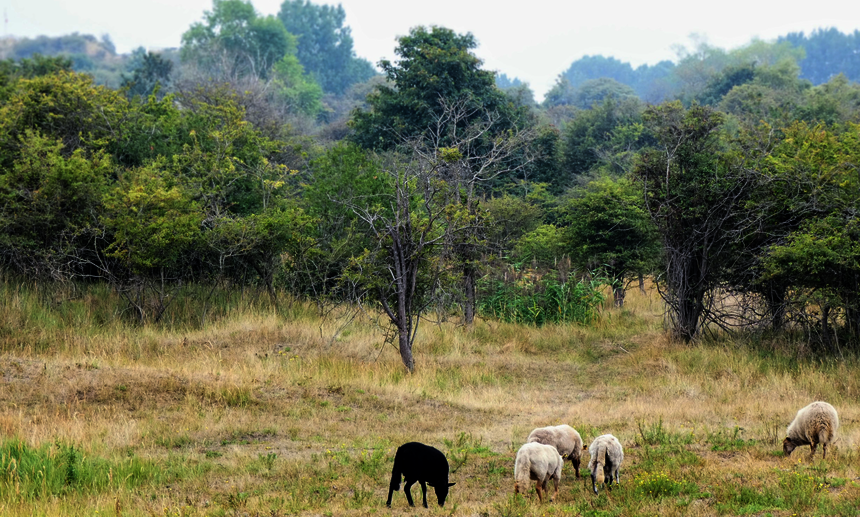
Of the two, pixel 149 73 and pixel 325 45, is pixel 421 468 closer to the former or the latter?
pixel 149 73

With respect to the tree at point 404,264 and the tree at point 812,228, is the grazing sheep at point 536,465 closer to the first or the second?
the tree at point 404,264

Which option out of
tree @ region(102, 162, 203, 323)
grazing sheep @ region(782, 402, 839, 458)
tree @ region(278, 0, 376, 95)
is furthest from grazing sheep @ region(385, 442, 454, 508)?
tree @ region(278, 0, 376, 95)

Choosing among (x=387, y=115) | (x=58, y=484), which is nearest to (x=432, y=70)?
(x=387, y=115)

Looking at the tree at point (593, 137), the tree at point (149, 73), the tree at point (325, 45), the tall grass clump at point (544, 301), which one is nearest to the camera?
the tall grass clump at point (544, 301)

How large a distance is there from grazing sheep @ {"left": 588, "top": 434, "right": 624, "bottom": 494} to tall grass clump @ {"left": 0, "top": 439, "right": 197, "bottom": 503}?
4255 millimetres

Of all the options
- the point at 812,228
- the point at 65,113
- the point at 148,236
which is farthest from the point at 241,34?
the point at 812,228

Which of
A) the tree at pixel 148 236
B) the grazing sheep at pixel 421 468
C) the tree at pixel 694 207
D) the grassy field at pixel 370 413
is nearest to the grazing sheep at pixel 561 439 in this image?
the grassy field at pixel 370 413

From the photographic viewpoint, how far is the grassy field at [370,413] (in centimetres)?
702

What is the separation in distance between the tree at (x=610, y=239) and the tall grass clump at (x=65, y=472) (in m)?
14.4

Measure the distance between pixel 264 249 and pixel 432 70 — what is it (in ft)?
51.7

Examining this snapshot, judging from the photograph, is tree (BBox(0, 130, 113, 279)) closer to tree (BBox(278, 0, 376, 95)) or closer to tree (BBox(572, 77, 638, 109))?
tree (BBox(572, 77, 638, 109))

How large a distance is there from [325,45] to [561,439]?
113m

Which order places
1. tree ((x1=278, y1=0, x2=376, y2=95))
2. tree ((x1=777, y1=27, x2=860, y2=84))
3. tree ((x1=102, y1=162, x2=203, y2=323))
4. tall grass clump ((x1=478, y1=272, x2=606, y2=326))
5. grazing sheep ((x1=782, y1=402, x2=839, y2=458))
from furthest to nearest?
tree ((x1=777, y1=27, x2=860, y2=84)), tree ((x1=278, y1=0, x2=376, y2=95)), tall grass clump ((x1=478, y1=272, x2=606, y2=326)), tree ((x1=102, y1=162, x2=203, y2=323)), grazing sheep ((x1=782, y1=402, x2=839, y2=458))

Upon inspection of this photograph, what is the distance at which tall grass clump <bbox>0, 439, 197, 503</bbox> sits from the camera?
7355 millimetres
